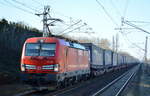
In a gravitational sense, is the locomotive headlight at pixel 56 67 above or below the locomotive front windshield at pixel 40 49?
below

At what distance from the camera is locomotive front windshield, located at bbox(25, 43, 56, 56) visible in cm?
1486

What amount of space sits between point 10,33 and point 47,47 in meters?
10.6

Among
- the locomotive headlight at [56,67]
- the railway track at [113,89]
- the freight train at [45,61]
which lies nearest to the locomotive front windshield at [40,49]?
the freight train at [45,61]

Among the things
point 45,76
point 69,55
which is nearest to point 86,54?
point 69,55

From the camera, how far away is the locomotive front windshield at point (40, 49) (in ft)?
48.8

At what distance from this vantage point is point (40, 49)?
15.0 m

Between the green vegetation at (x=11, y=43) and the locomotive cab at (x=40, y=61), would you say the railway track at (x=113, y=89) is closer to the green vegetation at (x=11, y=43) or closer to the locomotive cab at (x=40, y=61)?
the locomotive cab at (x=40, y=61)

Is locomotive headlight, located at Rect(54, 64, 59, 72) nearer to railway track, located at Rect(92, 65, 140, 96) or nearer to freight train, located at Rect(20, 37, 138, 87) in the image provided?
freight train, located at Rect(20, 37, 138, 87)

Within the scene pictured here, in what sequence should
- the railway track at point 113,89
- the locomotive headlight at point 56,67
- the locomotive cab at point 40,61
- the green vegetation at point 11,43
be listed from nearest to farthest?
the locomotive cab at point 40,61
the locomotive headlight at point 56,67
the railway track at point 113,89
the green vegetation at point 11,43

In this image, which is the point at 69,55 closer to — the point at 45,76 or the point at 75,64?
the point at 75,64

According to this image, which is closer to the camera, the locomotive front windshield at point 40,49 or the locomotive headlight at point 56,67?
the locomotive headlight at point 56,67

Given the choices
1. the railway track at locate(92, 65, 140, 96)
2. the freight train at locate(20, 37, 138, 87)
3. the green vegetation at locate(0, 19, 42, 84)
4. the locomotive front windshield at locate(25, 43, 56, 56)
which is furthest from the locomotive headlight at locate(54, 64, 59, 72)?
the green vegetation at locate(0, 19, 42, 84)

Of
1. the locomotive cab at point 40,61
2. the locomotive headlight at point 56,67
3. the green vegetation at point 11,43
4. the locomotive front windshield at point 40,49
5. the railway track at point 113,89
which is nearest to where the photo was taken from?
the locomotive cab at point 40,61

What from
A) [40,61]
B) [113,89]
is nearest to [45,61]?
[40,61]
